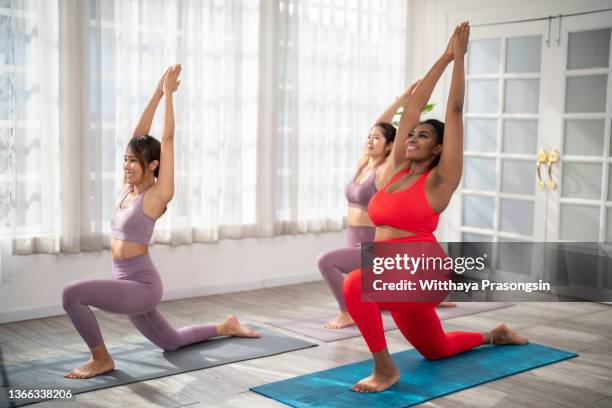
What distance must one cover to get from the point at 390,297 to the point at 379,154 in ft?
4.74

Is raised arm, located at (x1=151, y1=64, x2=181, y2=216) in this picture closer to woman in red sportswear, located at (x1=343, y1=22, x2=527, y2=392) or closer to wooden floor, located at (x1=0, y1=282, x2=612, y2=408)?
wooden floor, located at (x1=0, y1=282, x2=612, y2=408)

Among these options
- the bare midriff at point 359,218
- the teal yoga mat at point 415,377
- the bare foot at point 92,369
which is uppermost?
the bare midriff at point 359,218

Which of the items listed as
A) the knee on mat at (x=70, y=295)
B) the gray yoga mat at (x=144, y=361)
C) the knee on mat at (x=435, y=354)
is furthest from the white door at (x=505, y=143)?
the knee on mat at (x=70, y=295)

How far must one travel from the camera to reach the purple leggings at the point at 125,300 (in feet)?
11.0

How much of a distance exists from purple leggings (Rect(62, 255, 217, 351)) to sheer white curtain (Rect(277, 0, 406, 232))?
2195mm

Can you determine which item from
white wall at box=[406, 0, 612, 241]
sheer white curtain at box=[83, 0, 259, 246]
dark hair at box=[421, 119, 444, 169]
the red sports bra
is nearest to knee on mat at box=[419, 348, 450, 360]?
the red sports bra

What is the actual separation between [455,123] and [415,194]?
353 millimetres

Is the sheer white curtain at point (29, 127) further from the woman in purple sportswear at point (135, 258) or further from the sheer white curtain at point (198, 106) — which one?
the woman in purple sportswear at point (135, 258)

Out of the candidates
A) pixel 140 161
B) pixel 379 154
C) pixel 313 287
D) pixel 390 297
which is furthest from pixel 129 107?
pixel 390 297

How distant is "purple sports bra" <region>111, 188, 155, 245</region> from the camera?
353 cm

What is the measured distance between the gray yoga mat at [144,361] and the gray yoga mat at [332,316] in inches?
7.3

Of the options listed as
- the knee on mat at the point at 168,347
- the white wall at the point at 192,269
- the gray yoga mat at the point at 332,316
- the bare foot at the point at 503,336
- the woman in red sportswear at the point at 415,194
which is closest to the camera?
the woman in red sportswear at the point at 415,194

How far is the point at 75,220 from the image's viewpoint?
462 cm

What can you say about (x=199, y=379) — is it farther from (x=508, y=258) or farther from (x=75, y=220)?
(x=508, y=258)
